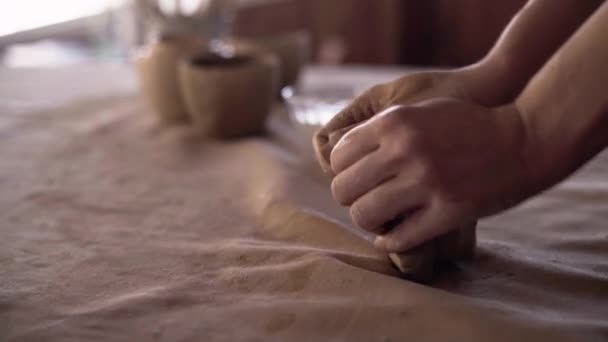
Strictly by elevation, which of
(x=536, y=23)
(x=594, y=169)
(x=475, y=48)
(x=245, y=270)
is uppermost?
(x=536, y=23)

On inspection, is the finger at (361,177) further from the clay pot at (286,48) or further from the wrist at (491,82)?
the clay pot at (286,48)

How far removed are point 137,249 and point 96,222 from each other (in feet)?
0.28

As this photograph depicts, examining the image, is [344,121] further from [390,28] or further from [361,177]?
[390,28]

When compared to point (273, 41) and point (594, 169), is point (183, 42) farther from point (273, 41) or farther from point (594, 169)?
point (594, 169)

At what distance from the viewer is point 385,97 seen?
56 centimetres

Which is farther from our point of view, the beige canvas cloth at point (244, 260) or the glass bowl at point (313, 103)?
the glass bowl at point (313, 103)

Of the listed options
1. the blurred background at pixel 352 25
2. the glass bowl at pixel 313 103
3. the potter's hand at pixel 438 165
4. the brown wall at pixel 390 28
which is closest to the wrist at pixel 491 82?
the potter's hand at pixel 438 165

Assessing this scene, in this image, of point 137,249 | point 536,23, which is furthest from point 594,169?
point 137,249

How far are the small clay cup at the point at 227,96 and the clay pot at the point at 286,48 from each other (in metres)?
0.15

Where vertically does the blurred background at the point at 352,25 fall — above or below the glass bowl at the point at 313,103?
below

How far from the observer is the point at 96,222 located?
66 cm

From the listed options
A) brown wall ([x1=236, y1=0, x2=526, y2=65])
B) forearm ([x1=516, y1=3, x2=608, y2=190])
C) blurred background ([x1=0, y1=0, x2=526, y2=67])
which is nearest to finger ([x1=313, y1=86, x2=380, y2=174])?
forearm ([x1=516, y1=3, x2=608, y2=190])

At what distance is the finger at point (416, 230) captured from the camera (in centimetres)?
48

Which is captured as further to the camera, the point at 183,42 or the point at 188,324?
the point at 183,42
